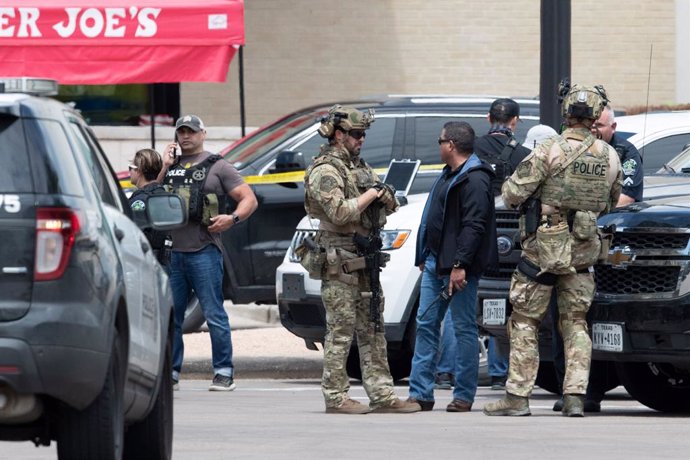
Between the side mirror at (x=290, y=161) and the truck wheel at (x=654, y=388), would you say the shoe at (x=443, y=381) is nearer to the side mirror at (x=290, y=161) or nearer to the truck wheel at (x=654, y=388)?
the side mirror at (x=290, y=161)

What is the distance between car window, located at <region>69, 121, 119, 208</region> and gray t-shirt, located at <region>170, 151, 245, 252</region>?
4.68m

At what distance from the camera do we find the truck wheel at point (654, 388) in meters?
10.8

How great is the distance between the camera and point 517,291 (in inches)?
410

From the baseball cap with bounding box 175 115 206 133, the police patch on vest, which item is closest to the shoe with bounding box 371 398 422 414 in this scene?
the police patch on vest

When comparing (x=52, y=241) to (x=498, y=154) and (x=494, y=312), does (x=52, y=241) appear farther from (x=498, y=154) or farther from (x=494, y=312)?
(x=498, y=154)

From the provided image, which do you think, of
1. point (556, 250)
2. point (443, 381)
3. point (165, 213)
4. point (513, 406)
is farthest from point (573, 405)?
point (165, 213)

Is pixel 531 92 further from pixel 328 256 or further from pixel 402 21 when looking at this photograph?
pixel 328 256

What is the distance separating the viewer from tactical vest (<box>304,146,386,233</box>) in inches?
423

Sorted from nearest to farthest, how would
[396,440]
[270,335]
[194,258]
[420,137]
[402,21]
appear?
[396,440]
[194,258]
[420,137]
[270,335]
[402,21]

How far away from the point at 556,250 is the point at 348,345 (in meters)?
1.50

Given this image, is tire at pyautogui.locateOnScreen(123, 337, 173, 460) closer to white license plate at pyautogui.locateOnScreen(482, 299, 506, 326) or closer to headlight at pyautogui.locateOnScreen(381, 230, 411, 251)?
white license plate at pyautogui.locateOnScreen(482, 299, 506, 326)

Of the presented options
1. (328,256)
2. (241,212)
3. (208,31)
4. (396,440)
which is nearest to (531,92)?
(208,31)

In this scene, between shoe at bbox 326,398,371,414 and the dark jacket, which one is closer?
the dark jacket

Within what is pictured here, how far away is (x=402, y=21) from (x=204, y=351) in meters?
7.68
